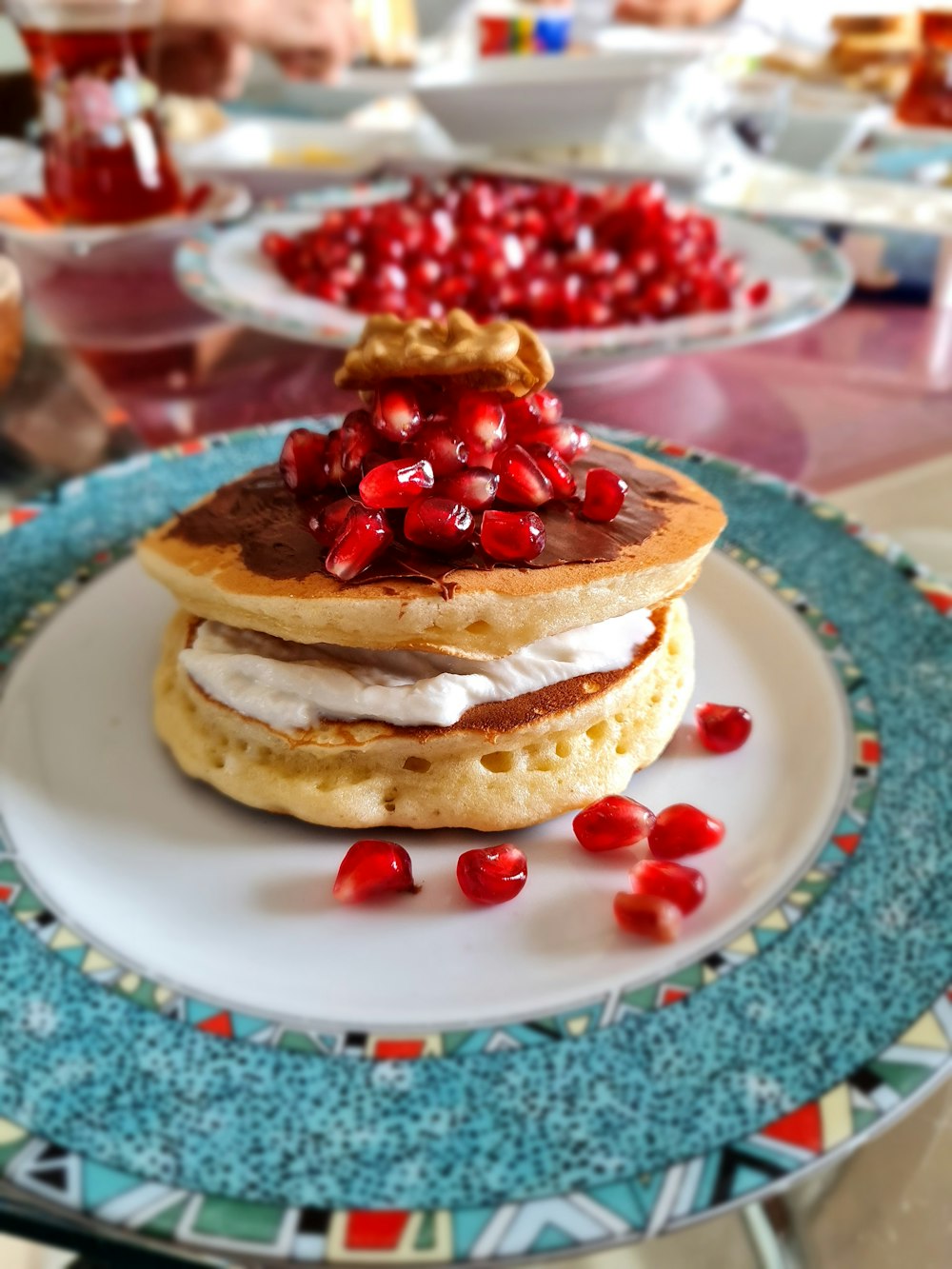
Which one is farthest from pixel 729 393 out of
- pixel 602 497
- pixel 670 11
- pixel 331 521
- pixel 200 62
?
pixel 670 11

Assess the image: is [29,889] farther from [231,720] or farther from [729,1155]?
[729,1155]

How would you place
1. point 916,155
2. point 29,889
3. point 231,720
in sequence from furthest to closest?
point 916,155 < point 231,720 < point 29,889

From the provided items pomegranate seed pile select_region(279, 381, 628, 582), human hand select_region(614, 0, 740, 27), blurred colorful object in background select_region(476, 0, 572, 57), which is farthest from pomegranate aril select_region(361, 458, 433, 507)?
human hand select_region(614, 0, 740, 27)

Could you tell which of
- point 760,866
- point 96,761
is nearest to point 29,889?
point 96,761

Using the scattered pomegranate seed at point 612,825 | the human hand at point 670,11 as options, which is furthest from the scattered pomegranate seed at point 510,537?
the human hand at point 670,11

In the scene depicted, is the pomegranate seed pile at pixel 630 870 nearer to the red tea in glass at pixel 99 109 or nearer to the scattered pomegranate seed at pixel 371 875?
the scattered pomegranate seed at pixel 371 875

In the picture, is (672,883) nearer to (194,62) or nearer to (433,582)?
(433,582)
